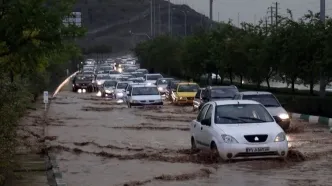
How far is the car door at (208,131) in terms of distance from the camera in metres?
16.6

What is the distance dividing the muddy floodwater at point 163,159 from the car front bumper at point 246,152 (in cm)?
14

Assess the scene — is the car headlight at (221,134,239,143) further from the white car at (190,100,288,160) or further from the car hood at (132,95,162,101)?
the car hood at (132,95,162,101)

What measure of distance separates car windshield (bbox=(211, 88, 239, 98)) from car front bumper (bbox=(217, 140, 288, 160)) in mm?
20156

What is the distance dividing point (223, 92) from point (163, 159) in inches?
753

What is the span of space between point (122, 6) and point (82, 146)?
173 meters

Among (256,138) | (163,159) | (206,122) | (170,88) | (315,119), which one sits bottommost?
(315,119)

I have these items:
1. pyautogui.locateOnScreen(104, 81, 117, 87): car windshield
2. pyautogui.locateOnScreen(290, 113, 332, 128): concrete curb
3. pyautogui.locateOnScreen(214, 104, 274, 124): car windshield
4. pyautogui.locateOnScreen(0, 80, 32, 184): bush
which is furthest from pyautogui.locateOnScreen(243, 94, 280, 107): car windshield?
pyautogui.locateOnScreen(104, 81, 117, 87): car windshield

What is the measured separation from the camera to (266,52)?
40.6 metres

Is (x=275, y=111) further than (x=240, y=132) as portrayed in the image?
Yes

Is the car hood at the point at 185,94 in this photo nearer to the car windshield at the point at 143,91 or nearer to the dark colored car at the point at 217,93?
the car windshield at the point at 143,91

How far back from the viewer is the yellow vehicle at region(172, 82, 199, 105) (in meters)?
45.8

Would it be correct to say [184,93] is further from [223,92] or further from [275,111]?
[275,111]

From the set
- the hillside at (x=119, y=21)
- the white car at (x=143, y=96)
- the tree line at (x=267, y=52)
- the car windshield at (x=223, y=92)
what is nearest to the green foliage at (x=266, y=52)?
the tree line at (x=267, y=52)

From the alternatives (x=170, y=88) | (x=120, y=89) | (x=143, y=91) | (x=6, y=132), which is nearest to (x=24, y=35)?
(x=6, y=132)
